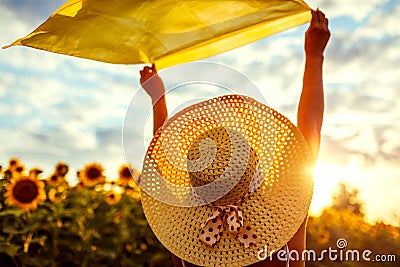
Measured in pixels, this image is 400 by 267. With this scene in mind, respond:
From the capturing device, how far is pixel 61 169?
405 centimetres

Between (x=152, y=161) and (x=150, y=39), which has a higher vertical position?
(x=150, y=39)

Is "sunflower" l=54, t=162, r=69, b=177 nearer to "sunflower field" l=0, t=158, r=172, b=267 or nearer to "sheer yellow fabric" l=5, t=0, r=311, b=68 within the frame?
"sunflower field" l=0, t=158, r=172, b=267

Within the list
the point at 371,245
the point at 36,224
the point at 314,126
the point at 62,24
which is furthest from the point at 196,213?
the point at 371,245

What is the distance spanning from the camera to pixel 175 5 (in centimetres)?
187

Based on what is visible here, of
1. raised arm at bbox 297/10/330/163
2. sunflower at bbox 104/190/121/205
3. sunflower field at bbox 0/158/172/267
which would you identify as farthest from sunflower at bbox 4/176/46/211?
raised arm at bbox 297/10/330/163

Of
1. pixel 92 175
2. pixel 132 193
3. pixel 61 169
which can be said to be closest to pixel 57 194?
pixel 61 169

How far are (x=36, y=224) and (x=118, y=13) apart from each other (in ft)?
6.06

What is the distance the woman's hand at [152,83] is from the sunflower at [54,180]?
212cm

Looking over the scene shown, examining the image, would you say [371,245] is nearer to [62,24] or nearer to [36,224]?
[36,224]

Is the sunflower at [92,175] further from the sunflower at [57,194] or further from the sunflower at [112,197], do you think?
the sunflower at [57,194]

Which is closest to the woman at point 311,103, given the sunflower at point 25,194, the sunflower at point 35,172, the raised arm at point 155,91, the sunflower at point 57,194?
the raised arm at point 155,91

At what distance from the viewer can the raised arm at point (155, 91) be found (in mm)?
1922

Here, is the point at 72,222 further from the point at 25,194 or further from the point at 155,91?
the point at 155,91

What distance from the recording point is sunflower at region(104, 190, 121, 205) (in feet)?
13.3
